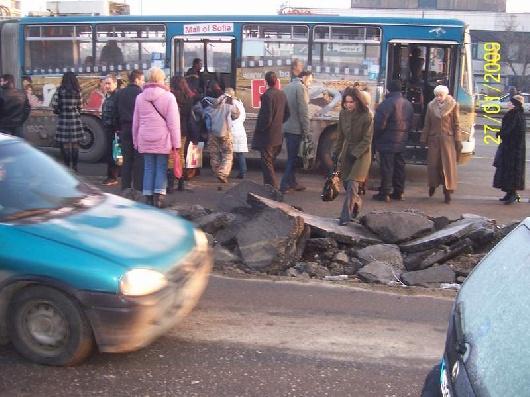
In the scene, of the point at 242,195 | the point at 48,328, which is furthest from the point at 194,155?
the point at 48,328

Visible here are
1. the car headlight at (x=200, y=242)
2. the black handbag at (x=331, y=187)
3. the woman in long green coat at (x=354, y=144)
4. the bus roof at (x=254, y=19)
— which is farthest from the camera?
the bus roof at (x=254, y=19)

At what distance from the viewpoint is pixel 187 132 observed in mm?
10820

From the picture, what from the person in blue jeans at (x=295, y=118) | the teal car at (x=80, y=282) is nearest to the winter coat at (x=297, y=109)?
the person in blue jeans at (x=295, y=118)

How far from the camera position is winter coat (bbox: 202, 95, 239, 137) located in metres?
11.0

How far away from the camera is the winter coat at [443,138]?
10125 mm

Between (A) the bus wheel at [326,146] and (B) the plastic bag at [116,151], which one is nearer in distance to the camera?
(B) the plastic bag at [116,151]

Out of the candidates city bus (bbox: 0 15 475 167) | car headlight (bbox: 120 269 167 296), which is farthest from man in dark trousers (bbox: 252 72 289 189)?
car headlight (bbox: 120 269 167 296)

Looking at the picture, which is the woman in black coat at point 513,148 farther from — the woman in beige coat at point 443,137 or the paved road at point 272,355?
the paved road at point 272,355

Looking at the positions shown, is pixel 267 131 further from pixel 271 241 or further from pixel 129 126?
pixel 271 241

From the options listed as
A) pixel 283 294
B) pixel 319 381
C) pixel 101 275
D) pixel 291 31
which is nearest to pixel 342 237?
pixel 283 294

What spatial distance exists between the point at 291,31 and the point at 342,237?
19.7 feet

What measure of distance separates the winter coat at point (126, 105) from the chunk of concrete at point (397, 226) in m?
3.76

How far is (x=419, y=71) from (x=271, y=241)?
6.49 m

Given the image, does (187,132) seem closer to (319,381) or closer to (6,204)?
(6,204)
